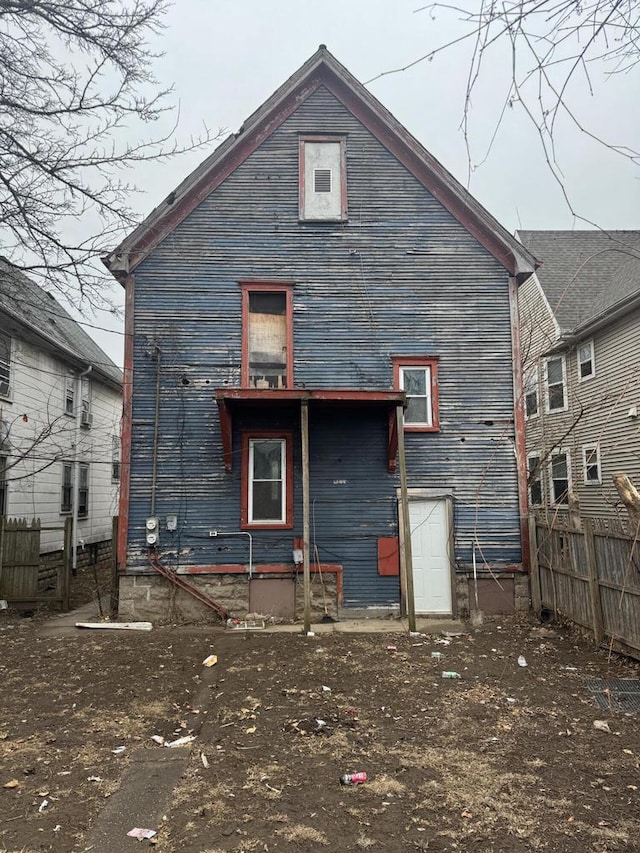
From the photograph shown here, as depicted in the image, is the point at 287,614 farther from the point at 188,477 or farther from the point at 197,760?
the point at 197,760

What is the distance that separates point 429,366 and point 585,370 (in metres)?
7.68

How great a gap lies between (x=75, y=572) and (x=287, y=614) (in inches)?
336

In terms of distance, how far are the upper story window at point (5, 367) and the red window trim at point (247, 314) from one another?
649 cm

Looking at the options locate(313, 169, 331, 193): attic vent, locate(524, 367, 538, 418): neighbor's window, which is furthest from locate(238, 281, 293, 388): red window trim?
locate(524, 367, 538, 418): neighbor's window

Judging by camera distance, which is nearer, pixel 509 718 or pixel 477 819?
pixel 477 819

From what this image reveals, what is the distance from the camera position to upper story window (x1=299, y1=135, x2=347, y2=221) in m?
11.2

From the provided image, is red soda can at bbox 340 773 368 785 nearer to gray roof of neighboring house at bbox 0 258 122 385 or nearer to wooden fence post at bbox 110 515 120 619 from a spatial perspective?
wooden fence post at bbox 110 515 120 619

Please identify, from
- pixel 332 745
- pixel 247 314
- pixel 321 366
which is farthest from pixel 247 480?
pixel 332 745

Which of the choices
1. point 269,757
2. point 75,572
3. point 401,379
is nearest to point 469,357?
point 401,379

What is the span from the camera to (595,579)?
7703mm

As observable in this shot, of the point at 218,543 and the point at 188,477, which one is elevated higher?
the point at 188,477

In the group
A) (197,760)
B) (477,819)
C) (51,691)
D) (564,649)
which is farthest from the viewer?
(564,649)

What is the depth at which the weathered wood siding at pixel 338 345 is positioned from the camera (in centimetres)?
1033

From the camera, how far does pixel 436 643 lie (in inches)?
334
